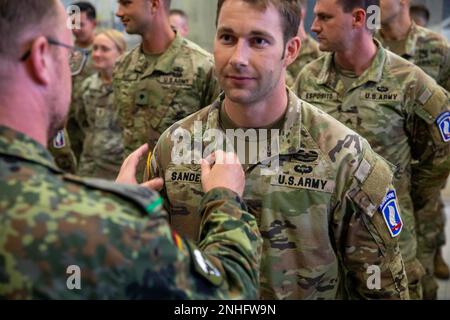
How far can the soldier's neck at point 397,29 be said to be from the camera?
383cm

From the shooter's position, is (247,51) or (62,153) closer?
(247,51)

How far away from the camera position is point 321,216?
1699 millimetres

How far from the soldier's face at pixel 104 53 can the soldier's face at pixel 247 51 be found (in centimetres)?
→ 287

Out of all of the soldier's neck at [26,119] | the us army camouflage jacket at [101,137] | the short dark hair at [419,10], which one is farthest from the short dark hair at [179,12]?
Answer: the soldier's neck at [26,119]

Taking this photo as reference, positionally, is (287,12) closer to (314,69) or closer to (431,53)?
(314,69)

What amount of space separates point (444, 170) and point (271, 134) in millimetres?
1515

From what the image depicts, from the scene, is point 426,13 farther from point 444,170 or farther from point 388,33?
point 444,170

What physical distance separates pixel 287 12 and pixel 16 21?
2.85 ft

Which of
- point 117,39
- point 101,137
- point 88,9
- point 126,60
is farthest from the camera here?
Result: point 88,9

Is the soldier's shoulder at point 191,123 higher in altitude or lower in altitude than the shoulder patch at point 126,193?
higher

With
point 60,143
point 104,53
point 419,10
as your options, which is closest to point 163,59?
point 60,143

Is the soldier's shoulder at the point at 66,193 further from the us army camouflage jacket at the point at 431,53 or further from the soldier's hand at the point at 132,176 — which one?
the us army camouflage jacket at the point at 431,53

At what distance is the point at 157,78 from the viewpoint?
3340 mm
